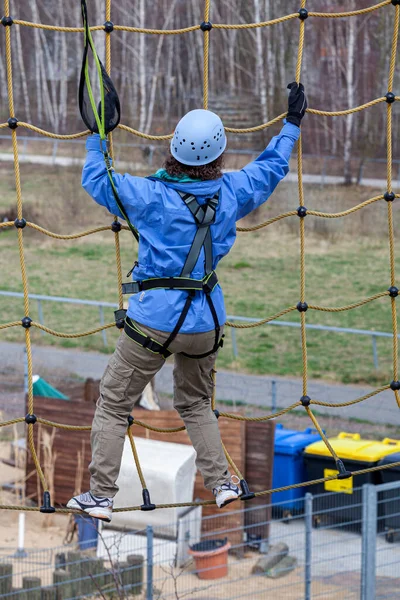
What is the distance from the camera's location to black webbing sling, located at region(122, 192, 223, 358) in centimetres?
351

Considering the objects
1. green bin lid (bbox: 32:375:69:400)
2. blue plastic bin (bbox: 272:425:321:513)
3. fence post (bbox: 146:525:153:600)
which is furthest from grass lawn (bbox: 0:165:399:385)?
fence post (bbox: 146:525:153:600)

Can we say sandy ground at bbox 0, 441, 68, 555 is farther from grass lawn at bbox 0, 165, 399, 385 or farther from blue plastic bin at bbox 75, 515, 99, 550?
grass lawn at bbox 0, 165, 399, 385

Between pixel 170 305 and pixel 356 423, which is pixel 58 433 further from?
pixel 170 305

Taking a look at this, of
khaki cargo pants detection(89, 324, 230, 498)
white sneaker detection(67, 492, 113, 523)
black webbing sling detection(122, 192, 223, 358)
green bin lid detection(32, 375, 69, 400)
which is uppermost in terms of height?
green bin lid detection(32, 375, 69, 400)

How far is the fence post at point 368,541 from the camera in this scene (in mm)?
7340

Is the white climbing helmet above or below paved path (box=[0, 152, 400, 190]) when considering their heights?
below

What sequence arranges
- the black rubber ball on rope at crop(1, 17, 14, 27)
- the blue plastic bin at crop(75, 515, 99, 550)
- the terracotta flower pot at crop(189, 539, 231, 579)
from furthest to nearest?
1. the blue plastic bin at crop(75, 515, 99, 550)
2. the terracotta flower pot at crop(189, 539, 231, 579)
3. the black rubber ball on rope at crop(1, 17, 14, 27)

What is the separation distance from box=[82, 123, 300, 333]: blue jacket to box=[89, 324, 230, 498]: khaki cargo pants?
0.07m

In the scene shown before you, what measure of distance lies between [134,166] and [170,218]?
16.7 m

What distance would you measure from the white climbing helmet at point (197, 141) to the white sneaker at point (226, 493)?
1.15 m

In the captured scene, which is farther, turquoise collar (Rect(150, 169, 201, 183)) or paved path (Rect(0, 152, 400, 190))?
paved path (Rect(0, 152, 400, 190))

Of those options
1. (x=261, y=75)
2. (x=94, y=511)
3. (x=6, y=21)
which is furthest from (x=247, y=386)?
(x=261, y=75)

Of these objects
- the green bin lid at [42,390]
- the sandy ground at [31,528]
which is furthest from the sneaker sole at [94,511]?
the green bin lid at [42,390]

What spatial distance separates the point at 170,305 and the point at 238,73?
1827cm
